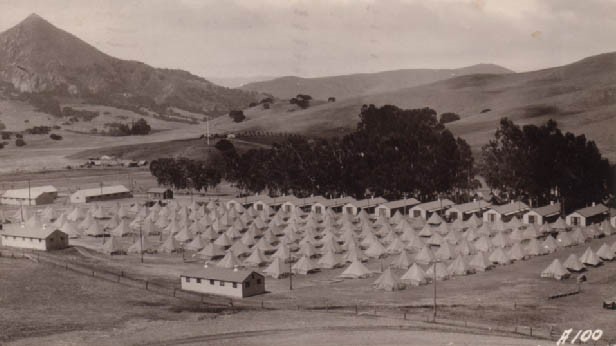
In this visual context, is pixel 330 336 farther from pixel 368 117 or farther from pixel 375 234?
pixel 368 117

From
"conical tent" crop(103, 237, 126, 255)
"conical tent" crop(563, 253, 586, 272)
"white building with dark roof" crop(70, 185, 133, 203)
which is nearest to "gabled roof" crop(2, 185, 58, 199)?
"white building with dark roof" crop(70, 185, 133, 203)

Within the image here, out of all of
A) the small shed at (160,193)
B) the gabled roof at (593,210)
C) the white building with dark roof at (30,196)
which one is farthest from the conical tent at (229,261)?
the white building with dark roof at (30,196)

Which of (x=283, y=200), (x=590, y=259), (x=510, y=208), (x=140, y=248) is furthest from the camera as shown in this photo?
(x=283, y=200)

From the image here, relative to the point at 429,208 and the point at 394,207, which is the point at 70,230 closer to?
the point at 394,207

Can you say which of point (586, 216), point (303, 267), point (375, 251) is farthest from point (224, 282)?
point (586, 216)

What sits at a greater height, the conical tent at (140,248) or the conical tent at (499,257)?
the conical tent at (140,248)

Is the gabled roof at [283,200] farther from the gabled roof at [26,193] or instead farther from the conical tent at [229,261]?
the gabled roof at [26,193]
